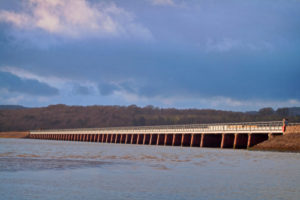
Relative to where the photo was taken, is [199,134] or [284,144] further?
[199,134]

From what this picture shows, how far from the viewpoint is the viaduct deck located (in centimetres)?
7169

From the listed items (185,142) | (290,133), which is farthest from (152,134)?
(290,133)

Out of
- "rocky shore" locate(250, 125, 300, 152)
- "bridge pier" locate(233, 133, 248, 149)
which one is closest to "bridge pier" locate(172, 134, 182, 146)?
"bridge pier" locate(233, 133, 248, 149)

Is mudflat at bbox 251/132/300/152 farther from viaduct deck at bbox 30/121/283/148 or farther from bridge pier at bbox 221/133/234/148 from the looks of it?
bridge pier at bbox 221/133/234/148

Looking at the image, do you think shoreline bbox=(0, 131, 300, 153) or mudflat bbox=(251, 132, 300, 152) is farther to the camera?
mudflat bbox=(251, 132, 300, 152)

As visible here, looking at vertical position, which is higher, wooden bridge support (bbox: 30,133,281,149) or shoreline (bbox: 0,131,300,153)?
shoreline (bbox: 0,131,300,153)

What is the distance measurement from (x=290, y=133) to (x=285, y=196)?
4506 centimetres

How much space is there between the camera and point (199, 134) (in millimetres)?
94000

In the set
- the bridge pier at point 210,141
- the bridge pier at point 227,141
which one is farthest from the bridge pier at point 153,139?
the bridge pier at point 227,141

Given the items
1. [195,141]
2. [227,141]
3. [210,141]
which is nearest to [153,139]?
[195,141]

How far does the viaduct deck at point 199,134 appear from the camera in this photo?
235ft

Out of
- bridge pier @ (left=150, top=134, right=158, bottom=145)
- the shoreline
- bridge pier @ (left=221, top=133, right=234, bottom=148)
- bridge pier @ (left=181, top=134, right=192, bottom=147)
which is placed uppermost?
the shoreline

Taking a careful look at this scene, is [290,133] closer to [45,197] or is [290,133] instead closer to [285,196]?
[285,196]

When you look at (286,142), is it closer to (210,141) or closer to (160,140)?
(210,141)
